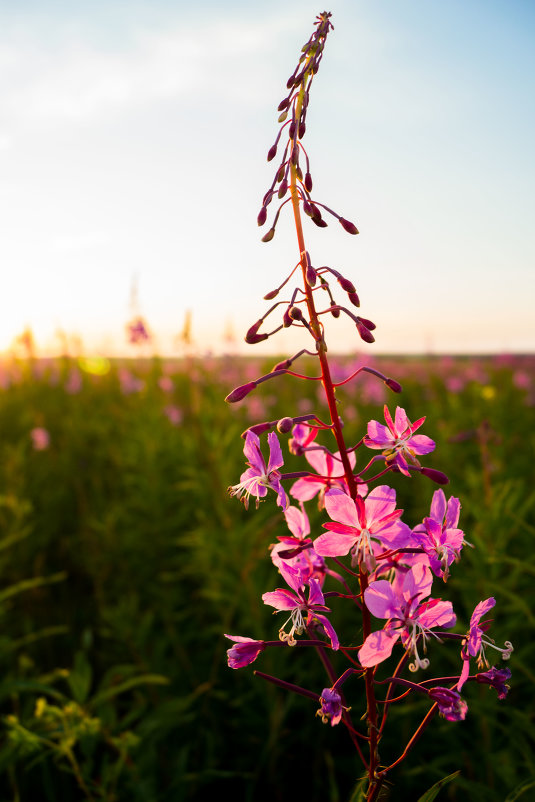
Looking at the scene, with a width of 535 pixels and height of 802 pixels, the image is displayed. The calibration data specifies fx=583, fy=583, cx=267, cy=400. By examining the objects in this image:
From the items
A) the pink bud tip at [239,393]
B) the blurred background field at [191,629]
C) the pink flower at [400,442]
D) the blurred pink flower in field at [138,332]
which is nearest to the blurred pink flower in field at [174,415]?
the blurred background field at [191,629]

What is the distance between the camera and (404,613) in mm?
1053

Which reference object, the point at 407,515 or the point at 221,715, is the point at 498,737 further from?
the point at 407,515

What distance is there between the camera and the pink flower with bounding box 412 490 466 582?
1047mm

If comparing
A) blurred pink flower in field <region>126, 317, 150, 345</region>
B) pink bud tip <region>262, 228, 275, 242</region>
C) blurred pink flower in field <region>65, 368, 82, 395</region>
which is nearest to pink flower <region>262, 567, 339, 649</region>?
pink bud tip <region>262, 228, 275, 242</region>

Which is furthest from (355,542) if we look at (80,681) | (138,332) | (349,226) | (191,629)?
(138,332)

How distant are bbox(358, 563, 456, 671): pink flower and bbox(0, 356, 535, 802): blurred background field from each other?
64 cm

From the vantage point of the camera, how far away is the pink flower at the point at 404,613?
100 cm

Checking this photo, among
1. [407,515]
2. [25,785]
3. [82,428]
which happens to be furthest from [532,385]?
[25,785]

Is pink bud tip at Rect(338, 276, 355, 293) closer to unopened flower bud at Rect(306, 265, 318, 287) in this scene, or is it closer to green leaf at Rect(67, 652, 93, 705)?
unopened flower bud at Rect(306, 265, 318, 287)

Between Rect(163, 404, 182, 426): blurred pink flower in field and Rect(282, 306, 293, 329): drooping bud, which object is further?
Rect(163, 404, 182, 426): blurred pink flower in field

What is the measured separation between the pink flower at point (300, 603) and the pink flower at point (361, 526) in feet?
0.31

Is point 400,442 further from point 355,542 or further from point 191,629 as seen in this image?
point 191,629

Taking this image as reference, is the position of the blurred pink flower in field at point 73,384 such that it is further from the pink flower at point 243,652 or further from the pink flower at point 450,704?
the pink flower at point 450,704

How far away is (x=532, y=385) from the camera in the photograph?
358 inches
